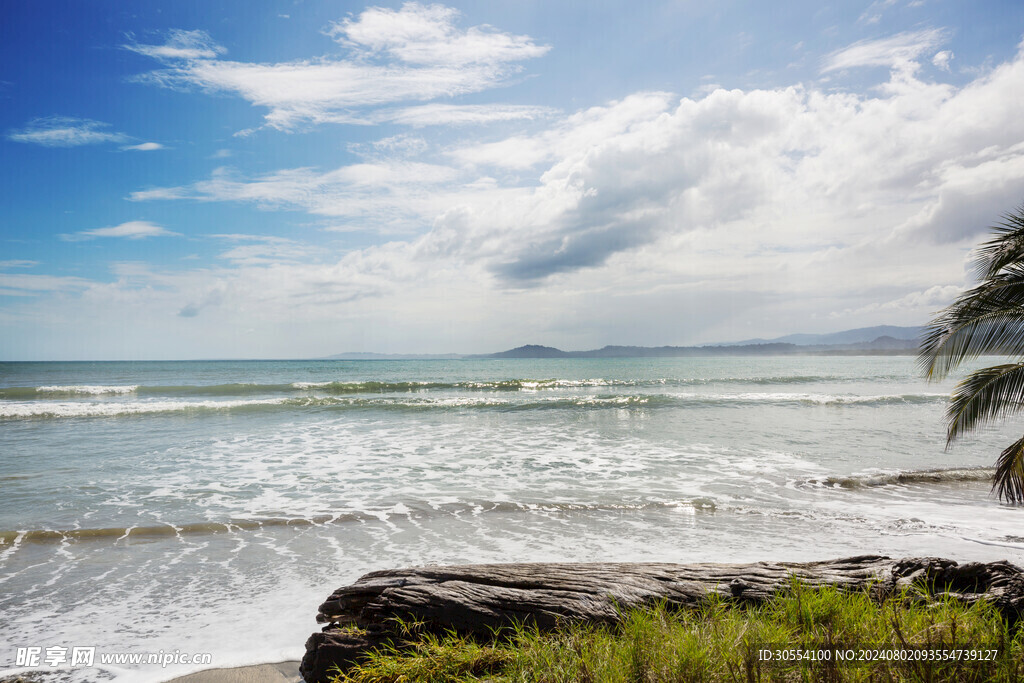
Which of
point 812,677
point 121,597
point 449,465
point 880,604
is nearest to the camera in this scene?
point 812,677

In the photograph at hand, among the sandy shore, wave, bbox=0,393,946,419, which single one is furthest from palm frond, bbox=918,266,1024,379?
wave, bbox=0,393,946,419

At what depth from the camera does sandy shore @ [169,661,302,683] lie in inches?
157

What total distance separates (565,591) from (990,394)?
641cm

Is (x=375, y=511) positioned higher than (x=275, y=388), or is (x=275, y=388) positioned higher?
(x=275, y=388)

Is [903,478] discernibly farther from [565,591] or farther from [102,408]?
[102,408]

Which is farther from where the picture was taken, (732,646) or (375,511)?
(375,511)

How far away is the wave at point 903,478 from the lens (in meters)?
10.2

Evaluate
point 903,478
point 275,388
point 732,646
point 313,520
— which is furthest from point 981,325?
point 275,388

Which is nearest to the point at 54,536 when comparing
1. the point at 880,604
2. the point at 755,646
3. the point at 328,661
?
the point at 328,661

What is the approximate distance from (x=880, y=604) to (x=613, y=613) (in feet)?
5.91

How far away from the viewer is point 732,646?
2.83 metres

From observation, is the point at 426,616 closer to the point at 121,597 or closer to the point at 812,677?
the point at 812,677

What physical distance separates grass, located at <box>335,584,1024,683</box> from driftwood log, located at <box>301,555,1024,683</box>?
0.38 feet

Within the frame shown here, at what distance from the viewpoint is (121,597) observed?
540 cm
